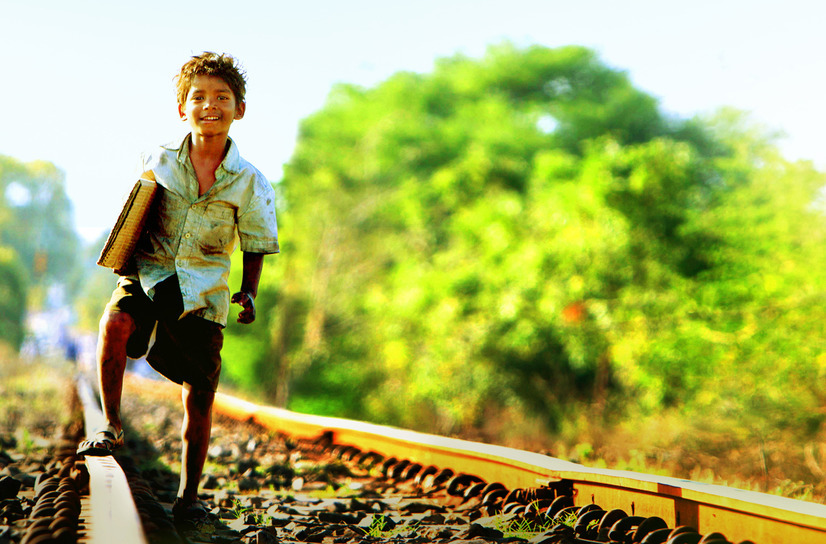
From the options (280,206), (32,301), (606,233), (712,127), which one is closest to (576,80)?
(712,127)

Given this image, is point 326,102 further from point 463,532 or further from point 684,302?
point 463,532

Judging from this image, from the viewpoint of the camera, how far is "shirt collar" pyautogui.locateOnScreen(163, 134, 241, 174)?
273 cm

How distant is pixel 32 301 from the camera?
155 ft

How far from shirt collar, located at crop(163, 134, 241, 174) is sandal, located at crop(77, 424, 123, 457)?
97 cm

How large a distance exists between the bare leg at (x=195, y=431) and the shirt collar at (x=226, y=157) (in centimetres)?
82

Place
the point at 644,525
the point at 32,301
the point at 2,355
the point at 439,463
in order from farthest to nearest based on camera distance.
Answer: the point at 32,301
the point at 2,355
the point at 439,463
the point at 644,525

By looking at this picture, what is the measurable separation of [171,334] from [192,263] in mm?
271

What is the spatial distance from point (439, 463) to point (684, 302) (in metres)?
10.8

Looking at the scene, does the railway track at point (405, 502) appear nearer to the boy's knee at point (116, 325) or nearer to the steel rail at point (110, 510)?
the steel rail at point (110, 510)

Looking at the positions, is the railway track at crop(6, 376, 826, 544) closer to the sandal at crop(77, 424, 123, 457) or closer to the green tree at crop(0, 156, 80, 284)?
the sandal at crop(77, 424, 123, 457)

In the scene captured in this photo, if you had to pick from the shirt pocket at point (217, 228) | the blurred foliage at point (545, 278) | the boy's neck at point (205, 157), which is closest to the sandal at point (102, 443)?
the shirt pocket at point (217, 228)

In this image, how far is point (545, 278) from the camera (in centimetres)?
1492

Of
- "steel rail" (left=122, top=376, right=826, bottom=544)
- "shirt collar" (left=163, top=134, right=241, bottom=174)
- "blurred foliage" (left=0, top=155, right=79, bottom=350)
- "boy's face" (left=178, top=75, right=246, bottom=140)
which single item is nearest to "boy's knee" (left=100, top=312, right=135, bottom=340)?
"shirt collar" (left=163, top=134, right=241, bottom=174)

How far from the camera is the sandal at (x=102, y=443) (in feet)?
8.49
